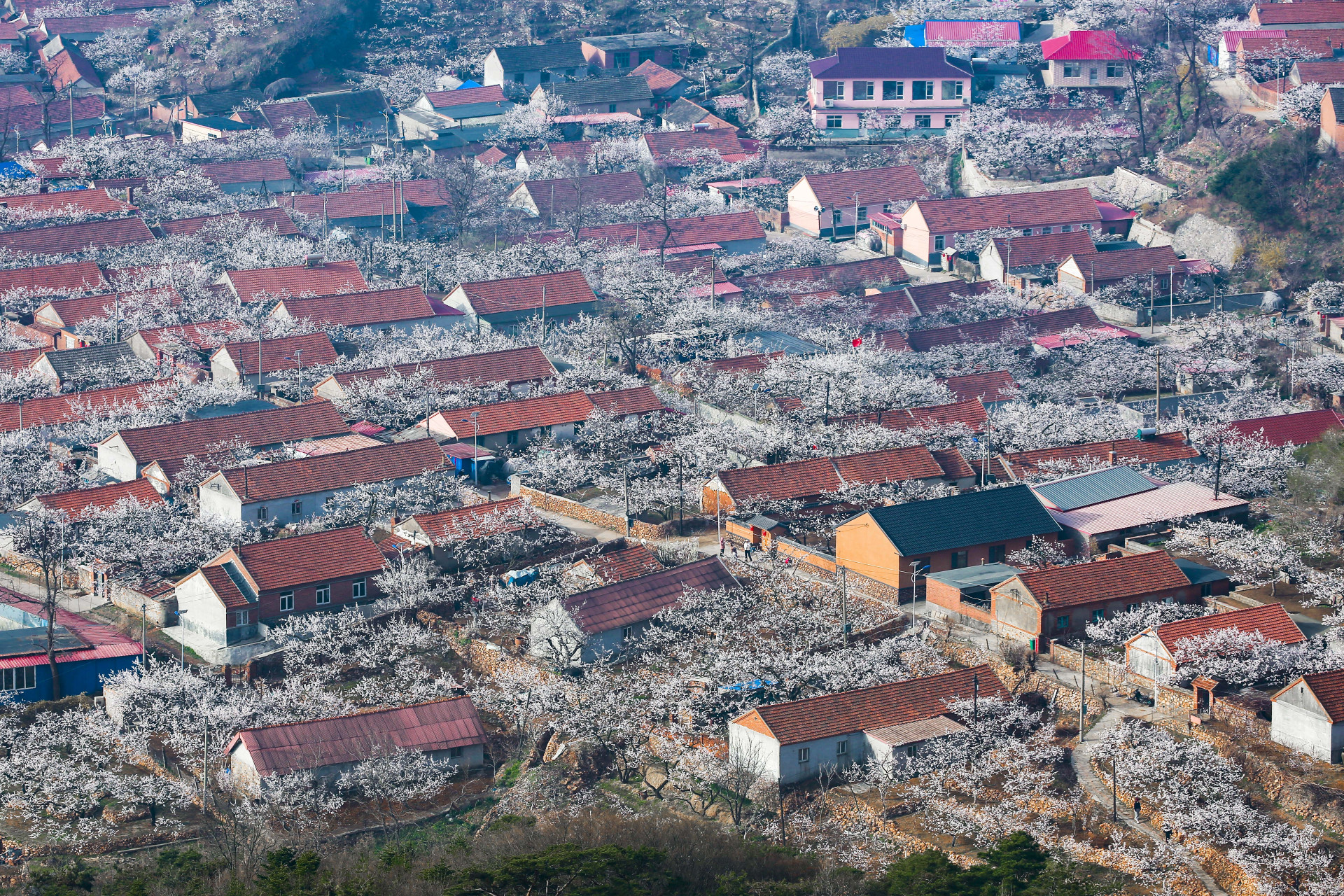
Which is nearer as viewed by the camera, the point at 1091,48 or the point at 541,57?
the point at 1091,48

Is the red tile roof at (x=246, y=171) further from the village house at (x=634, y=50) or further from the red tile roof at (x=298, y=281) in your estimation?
the village house at (x=634, y=50)

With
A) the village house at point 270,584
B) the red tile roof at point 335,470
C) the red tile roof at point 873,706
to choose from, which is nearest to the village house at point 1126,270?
the red tile roof at point 335,470

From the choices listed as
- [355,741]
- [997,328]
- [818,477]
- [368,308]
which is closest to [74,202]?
[368,308]

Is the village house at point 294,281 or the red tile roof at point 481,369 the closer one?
the red tile roof at point 481,369

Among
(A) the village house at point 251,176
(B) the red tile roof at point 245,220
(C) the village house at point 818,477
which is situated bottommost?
(C) the village house at point 818,477

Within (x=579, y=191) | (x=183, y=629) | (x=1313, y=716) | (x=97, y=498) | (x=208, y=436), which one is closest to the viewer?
(x=1313, y=716)

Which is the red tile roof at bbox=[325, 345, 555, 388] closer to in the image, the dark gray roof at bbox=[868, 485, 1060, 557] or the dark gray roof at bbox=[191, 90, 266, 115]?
the dark gray roof at bbox=[868, 485, 1060, 557]

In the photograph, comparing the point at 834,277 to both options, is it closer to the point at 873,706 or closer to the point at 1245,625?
the point at 1245,625
